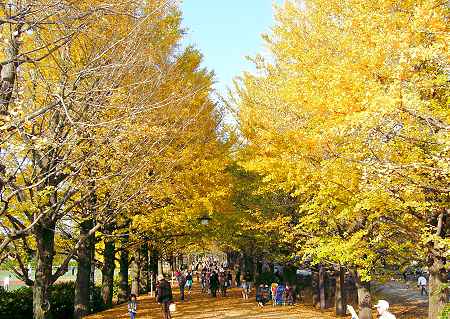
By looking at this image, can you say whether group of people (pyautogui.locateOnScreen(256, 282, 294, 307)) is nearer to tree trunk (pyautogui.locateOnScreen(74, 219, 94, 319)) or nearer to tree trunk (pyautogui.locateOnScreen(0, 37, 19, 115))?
tree trunk (pyautogui.locateOnScreen(74, 219, 94, 319))

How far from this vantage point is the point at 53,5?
593cm

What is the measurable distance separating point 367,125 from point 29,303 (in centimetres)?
1314

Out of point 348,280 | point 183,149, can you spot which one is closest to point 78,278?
point 183,149

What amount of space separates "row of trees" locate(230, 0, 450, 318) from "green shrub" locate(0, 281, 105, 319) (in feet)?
26.8

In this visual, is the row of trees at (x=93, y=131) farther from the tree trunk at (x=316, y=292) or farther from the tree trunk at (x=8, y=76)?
the tree trunk at (x=316, y=292)

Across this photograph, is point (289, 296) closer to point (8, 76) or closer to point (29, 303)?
point (29, 303)

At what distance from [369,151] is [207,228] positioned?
11.9 metres

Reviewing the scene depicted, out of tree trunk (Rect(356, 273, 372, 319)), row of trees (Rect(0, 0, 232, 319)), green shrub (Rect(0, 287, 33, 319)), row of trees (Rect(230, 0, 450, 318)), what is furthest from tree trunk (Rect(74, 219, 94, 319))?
tree trunk (Rect(356, 273, 372, 319))

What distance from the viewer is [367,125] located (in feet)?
22.2

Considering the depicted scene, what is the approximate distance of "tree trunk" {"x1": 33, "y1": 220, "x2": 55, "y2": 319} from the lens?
31.5 feet

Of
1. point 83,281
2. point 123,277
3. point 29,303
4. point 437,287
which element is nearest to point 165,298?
point 83,281

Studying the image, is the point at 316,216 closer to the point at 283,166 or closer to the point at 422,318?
the point at 283,166

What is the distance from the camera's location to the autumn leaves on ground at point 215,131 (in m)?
6.92

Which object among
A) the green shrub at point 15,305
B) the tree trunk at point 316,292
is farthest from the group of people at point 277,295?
the green shrub at point 15,305
